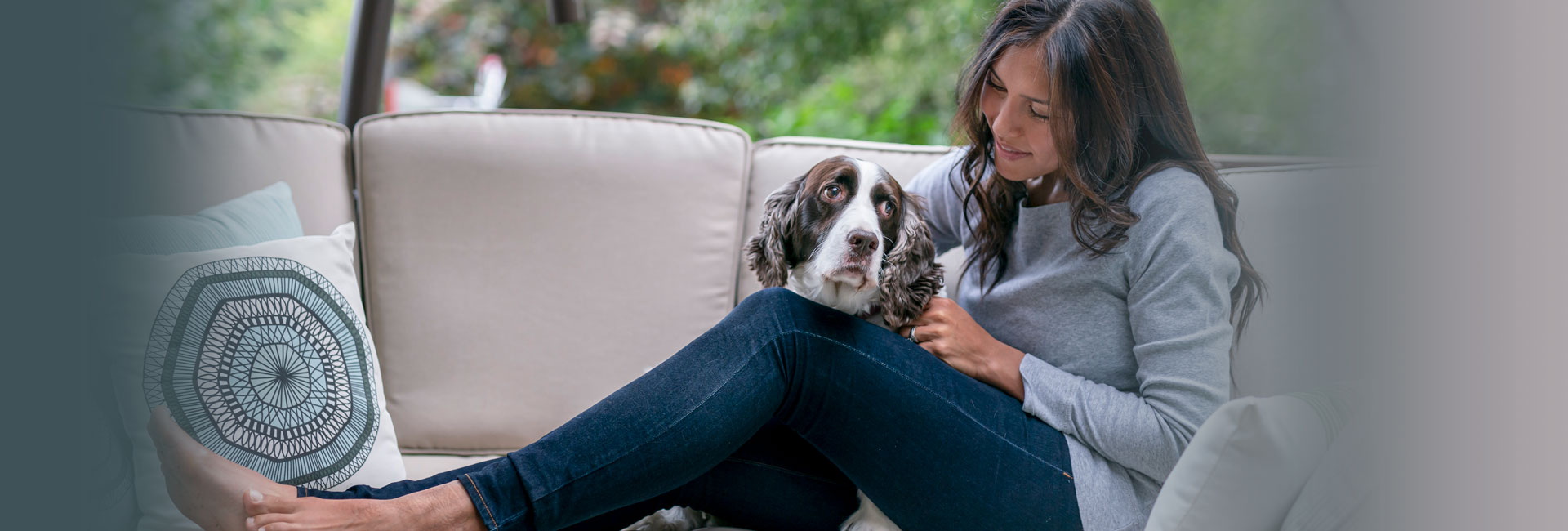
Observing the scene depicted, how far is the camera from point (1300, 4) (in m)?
0.95

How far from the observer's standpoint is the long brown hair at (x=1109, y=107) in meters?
1.24

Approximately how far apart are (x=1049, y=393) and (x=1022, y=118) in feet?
1.26

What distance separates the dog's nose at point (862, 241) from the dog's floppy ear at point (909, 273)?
62 mm

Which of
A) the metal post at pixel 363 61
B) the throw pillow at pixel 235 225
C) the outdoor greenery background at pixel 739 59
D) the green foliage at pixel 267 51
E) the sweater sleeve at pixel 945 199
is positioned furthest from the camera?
the green foliage at pixel 267 51

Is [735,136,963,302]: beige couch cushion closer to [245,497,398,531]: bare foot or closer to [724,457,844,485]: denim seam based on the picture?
[724,457,844,485]: denim seam

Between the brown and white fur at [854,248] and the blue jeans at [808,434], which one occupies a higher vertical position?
the brown and white fur at [854,248]

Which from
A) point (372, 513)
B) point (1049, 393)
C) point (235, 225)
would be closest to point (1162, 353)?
point (1049, 393)

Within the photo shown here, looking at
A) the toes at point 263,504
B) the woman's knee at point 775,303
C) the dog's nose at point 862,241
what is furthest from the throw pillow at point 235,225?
the dog's nose at point 862,241

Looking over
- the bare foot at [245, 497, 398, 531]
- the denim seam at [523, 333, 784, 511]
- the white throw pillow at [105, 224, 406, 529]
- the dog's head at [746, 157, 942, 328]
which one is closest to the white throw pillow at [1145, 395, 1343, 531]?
the dog's head at [746, 157, 942, 328]

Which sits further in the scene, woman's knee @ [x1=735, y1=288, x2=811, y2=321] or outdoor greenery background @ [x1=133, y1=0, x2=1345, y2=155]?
woman's knee @ [x1=735, y1=288, x2=811, y2=321]

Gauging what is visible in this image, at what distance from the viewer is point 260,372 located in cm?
130

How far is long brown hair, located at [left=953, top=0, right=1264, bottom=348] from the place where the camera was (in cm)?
124

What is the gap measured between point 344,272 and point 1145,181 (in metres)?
1.27

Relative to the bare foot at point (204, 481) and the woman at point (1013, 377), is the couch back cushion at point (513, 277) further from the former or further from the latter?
the bare foot at point (204, 481)
